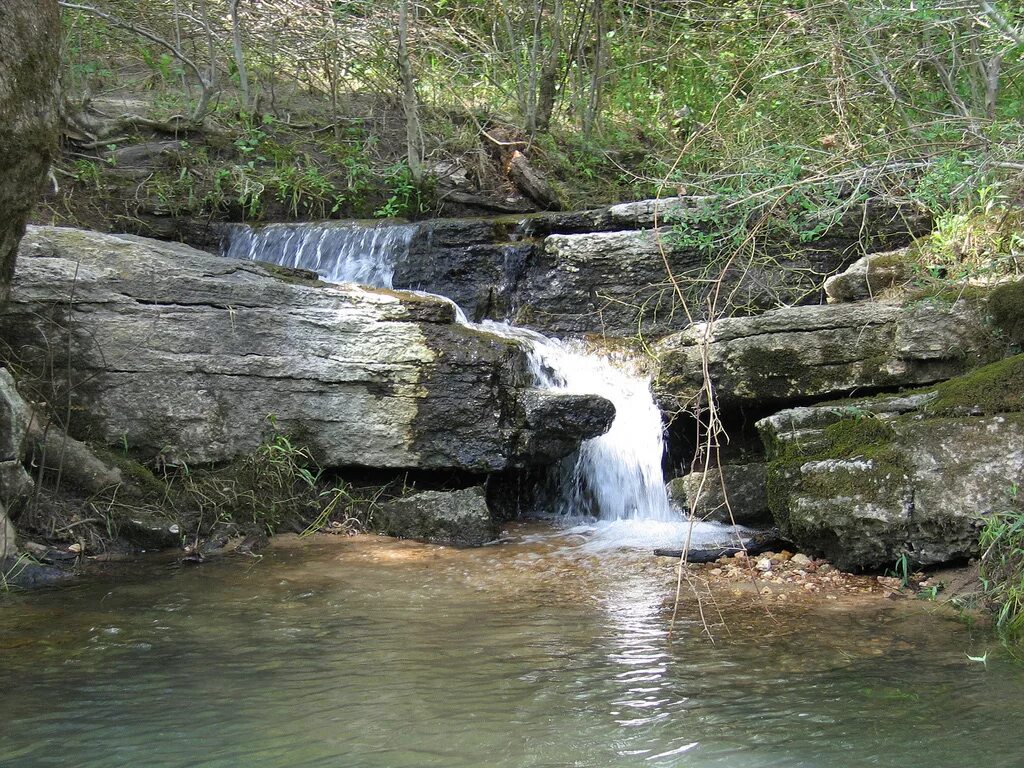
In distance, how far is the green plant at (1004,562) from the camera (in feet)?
15.0

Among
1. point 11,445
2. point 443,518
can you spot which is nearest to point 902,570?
point 443,518

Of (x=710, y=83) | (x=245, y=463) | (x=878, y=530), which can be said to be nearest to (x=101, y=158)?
(x=245, y=463)

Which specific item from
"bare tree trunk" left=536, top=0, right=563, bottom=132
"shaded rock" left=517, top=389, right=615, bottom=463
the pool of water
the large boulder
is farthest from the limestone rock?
"bare tree trunk" left=536, top=0, right=563, bottom=132

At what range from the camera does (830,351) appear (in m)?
6.36

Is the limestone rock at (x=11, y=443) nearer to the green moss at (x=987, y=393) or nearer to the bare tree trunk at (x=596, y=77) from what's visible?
the green moss at (x=987, y=393)

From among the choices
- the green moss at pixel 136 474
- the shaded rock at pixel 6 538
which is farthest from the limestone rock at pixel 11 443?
the green moss at pixel 136 474

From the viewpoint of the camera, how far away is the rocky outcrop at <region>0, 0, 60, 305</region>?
4691mm

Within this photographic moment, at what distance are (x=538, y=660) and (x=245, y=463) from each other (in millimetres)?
3343

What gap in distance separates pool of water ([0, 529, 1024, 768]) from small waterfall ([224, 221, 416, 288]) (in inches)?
163

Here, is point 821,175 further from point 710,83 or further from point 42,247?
point 710,83

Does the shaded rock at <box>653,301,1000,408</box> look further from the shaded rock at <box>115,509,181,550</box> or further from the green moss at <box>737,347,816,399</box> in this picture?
the shaded rock at <box>115,509,181,550</box>

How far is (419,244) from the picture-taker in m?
9.39

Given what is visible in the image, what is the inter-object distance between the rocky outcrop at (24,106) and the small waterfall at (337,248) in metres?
4.24

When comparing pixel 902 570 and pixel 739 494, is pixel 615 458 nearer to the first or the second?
pixel 739 494
